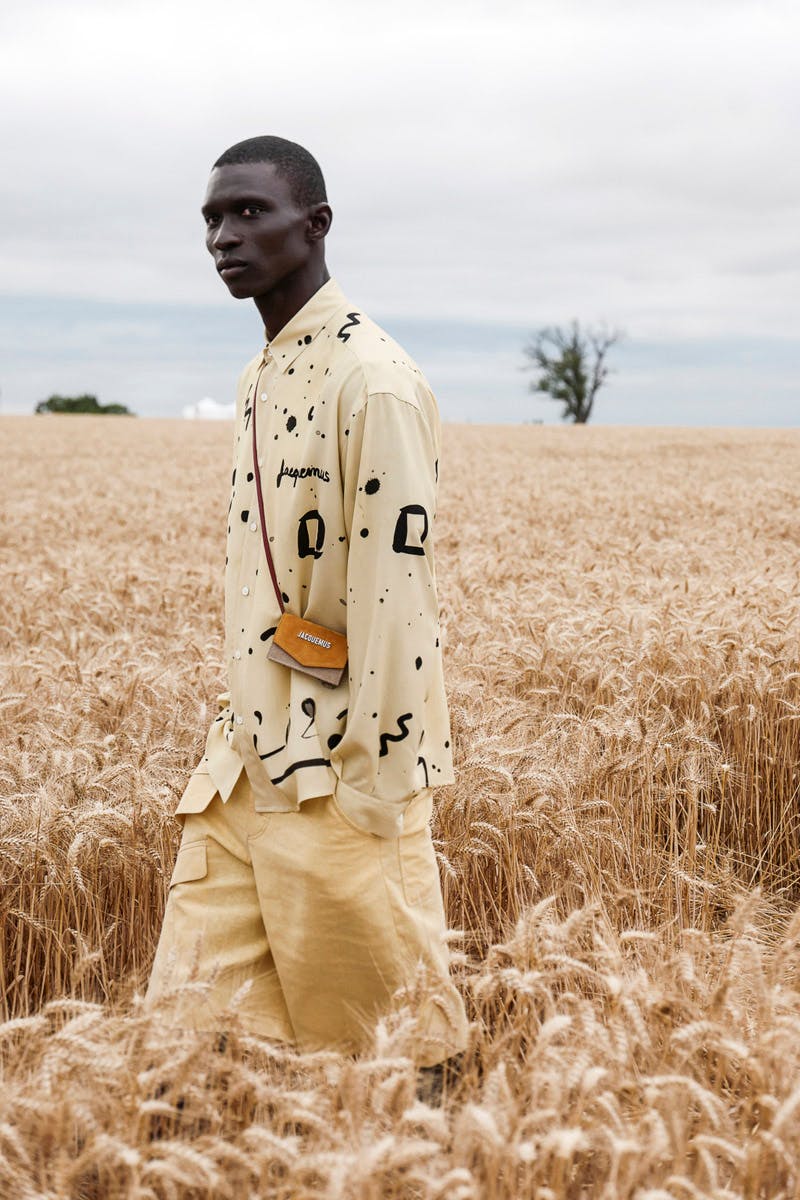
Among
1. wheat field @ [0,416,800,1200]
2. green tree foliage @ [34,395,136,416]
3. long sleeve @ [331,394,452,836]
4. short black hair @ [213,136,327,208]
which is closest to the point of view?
wheat field @ [0,416,800,1200]

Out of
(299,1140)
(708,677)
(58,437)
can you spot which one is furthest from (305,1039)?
(58,437)

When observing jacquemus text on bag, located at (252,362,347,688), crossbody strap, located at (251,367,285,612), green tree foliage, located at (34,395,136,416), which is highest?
green tree foliage, located at (34,395,136,416)

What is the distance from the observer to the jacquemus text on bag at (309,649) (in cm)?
200

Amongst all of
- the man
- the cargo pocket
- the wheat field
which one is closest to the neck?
the man

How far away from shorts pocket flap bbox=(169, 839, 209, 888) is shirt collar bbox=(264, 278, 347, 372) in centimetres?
100

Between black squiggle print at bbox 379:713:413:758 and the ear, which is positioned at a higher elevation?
the ear

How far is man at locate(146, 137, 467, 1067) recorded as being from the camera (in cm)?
193

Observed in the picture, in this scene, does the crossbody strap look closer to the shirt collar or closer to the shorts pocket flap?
the shirt collar

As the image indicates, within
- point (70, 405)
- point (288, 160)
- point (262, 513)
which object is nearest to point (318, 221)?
point (288, 160)

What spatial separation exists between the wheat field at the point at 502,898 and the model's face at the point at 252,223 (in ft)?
4.36

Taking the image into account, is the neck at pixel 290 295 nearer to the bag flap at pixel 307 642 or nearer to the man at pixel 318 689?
the man at pixel 318 689

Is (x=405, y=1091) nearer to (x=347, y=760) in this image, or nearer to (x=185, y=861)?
(x=347, y=760)

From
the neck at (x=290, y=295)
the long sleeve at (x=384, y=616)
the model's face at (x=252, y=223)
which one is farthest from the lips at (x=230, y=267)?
the long sleeve at (x=384, y=616)

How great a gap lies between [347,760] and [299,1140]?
25.2 inches
